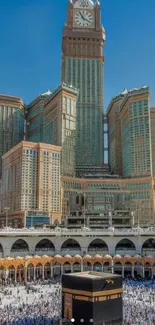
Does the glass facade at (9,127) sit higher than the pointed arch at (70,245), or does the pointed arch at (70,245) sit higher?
the glass facade at (9,127)

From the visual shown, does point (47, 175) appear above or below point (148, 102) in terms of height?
below

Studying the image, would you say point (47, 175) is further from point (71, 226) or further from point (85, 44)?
point (85, 44)

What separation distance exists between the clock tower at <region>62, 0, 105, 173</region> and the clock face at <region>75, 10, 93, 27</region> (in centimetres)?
51

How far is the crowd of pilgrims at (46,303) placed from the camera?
35.6 m

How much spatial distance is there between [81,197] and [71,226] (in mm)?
22832

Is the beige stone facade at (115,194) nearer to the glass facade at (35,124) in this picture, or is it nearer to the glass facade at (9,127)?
the glass facade at (35,124)

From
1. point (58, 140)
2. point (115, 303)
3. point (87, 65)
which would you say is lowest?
point (115, 303)

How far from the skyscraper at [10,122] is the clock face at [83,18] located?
42.4 metres

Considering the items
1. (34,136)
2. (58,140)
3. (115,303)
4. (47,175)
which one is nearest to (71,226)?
(47,175)

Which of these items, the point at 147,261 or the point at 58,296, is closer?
the point at 58,296

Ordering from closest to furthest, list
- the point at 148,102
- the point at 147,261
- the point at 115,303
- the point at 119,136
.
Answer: the point at 115,303, the point at 147,261, the point at 148,102, the point at 119,136

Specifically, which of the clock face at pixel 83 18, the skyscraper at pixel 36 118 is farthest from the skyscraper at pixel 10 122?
the clock face at pixel 83 18

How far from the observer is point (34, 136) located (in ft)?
532

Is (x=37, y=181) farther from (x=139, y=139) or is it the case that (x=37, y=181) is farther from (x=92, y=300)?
(x=92, y=300)
